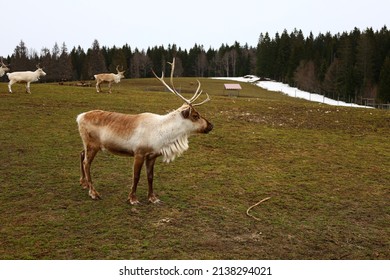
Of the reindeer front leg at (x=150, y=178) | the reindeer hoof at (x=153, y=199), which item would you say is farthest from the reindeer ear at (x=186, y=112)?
the reindeer hoof at (x=153, y=199)

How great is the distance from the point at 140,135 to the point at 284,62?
10281cm

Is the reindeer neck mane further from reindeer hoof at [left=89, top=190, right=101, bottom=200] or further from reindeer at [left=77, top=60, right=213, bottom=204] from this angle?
reindeer hoof at [left=89, top=190, right=101, bottom=200]

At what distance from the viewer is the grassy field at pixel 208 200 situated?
19.8 ft

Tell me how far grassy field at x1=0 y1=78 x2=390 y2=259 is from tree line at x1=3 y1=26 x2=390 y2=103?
59.4 m

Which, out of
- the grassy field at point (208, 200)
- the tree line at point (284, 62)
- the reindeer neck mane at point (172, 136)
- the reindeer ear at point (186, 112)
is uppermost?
the tree line at point (284, 62)

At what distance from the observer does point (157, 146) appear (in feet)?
25.3

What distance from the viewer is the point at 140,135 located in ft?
25.2

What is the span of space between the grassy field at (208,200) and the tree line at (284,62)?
195 ft

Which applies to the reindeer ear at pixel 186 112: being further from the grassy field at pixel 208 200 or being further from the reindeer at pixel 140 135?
the grassy field at pixel 208 200

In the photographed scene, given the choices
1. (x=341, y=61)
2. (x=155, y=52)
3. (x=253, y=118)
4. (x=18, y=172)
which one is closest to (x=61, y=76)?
(x=155, y=52)

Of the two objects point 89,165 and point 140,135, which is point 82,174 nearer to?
point 89,165

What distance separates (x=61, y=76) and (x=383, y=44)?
2872 inches

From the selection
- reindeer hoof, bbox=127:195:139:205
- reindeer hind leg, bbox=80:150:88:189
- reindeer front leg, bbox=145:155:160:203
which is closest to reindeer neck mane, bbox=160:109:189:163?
reindeer front leg, bbox=145:155:160:203

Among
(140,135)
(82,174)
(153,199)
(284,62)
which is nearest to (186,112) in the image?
(140,135)
